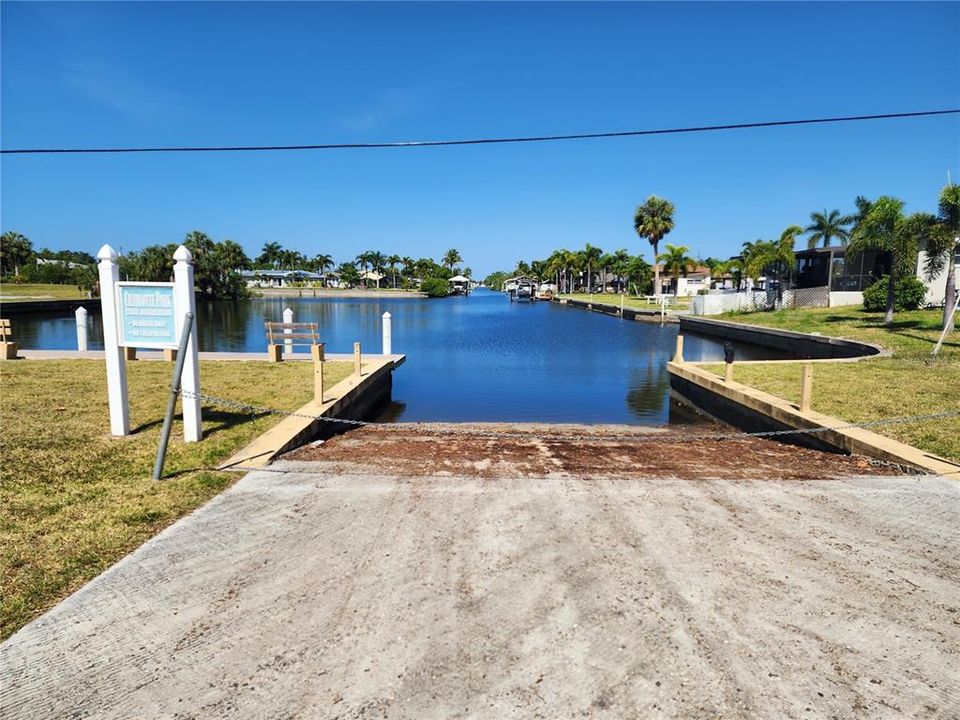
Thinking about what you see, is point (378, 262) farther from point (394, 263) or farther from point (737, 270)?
point (737, 270)

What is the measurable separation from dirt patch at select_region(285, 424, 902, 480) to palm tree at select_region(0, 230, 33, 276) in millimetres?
110795

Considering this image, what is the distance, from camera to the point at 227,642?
342 cm

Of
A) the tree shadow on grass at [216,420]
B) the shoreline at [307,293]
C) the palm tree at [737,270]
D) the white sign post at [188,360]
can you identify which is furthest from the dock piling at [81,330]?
the shoreline at [307,293]

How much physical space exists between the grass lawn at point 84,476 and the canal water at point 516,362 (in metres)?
6.18

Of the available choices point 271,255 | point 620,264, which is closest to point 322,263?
point 271,255

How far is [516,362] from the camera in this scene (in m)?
25.4

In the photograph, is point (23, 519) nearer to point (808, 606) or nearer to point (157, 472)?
point (157, 472)

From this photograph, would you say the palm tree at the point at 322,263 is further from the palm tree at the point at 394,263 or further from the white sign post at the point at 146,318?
the white sign post at the point at 146,318

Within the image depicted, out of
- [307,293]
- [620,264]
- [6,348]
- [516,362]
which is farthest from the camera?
[307,293]

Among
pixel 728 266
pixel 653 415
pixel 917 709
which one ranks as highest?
pixel 728 266

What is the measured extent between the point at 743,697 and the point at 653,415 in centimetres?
1293

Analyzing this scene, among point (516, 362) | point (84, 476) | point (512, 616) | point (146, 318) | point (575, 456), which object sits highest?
point (146, 318)

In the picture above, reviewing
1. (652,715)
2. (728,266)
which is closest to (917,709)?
(652,715)

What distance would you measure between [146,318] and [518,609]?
6415 millimetres
